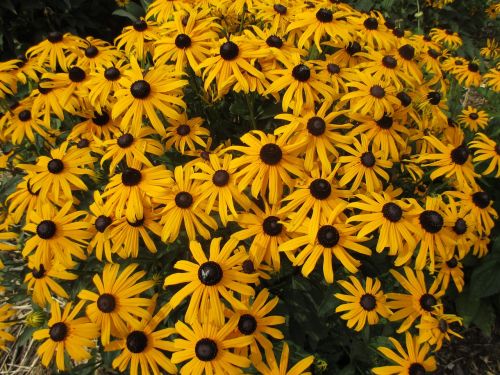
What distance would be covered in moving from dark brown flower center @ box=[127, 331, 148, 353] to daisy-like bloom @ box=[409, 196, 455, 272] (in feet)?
4.64

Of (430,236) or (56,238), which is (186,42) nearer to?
(56,238)

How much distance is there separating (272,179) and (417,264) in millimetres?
859

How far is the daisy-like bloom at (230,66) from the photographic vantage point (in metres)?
2.29

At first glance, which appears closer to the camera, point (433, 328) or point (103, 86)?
point (433, 328)

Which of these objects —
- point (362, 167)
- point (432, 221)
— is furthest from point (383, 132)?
point (432, 221)

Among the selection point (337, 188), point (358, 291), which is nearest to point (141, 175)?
point (337, 188)

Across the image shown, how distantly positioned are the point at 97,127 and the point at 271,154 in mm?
1397

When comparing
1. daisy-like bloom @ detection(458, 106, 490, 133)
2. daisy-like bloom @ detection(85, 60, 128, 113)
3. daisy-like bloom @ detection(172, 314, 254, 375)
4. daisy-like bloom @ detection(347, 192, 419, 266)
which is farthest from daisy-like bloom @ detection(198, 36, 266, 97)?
daisy-like bloom @ detection(458, 106, 490, 133)

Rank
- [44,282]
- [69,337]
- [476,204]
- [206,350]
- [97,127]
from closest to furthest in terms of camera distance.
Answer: [206,350]
[69,337]
[44,282]
[476,204]
[97,127]

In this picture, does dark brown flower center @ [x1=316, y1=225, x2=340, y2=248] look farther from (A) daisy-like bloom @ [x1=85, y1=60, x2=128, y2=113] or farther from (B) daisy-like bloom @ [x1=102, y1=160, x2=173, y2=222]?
(A) daisy-like bloom @ [x1=85, y1=60, x2=128, y2=113]

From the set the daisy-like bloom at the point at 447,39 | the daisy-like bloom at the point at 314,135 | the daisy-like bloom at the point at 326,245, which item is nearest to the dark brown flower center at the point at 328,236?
the daisy-like bloom at the point at 326,245

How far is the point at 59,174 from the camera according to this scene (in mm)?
2334

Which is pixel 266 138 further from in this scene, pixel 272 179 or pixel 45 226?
pixel 45 226

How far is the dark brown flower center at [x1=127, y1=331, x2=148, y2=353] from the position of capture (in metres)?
1.89
